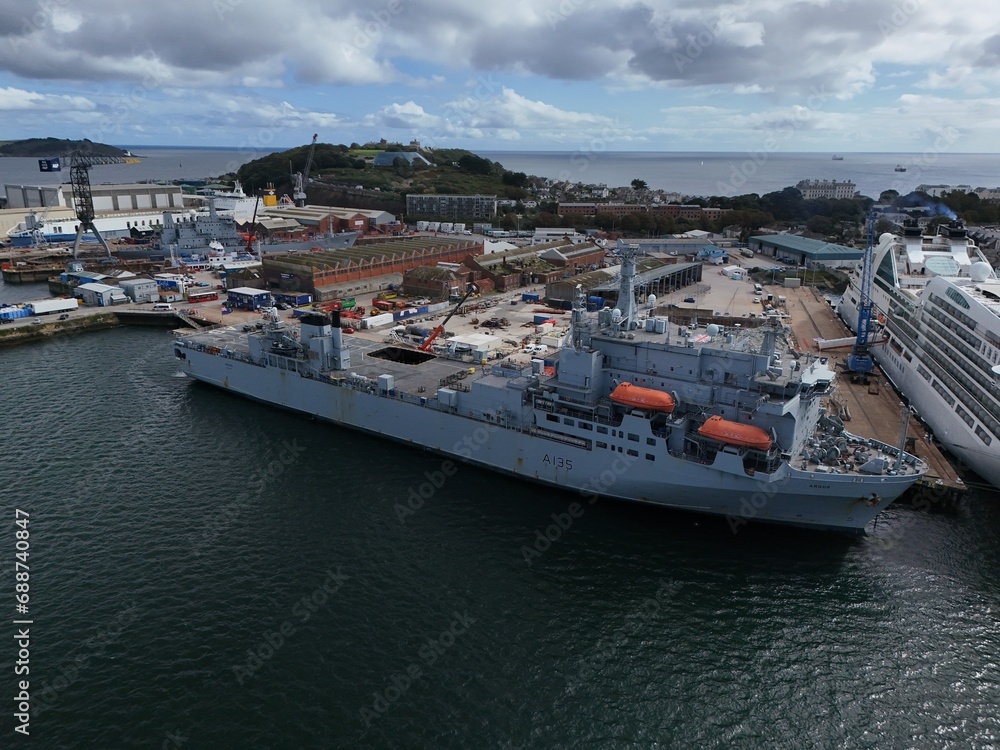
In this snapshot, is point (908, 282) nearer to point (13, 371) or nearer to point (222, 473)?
point (222, 473)

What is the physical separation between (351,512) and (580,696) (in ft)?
48.6

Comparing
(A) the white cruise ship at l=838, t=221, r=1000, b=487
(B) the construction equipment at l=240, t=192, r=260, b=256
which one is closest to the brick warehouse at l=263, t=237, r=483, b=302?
(B) the construction equipment at l=240, t=192, r=260, b=256

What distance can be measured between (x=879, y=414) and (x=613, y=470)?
70.1ft

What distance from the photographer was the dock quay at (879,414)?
3128 centimetres

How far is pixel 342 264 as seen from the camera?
73.0 meters

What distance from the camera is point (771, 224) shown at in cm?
13412

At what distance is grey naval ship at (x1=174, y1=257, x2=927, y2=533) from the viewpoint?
27500 millimetres

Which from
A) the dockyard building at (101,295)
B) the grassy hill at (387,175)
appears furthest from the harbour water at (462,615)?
the grassy hill at (387,175)

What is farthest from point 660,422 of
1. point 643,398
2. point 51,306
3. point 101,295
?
point 101,295

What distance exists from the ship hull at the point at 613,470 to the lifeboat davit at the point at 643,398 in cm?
200

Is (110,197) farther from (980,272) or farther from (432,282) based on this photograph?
(980,272)

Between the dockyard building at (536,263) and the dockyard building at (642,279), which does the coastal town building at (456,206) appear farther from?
the dockyard building at (642,279)

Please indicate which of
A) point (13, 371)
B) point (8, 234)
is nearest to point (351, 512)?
point (13, 371)

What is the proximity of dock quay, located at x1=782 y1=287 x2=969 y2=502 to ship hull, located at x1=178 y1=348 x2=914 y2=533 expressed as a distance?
5.64 metres
